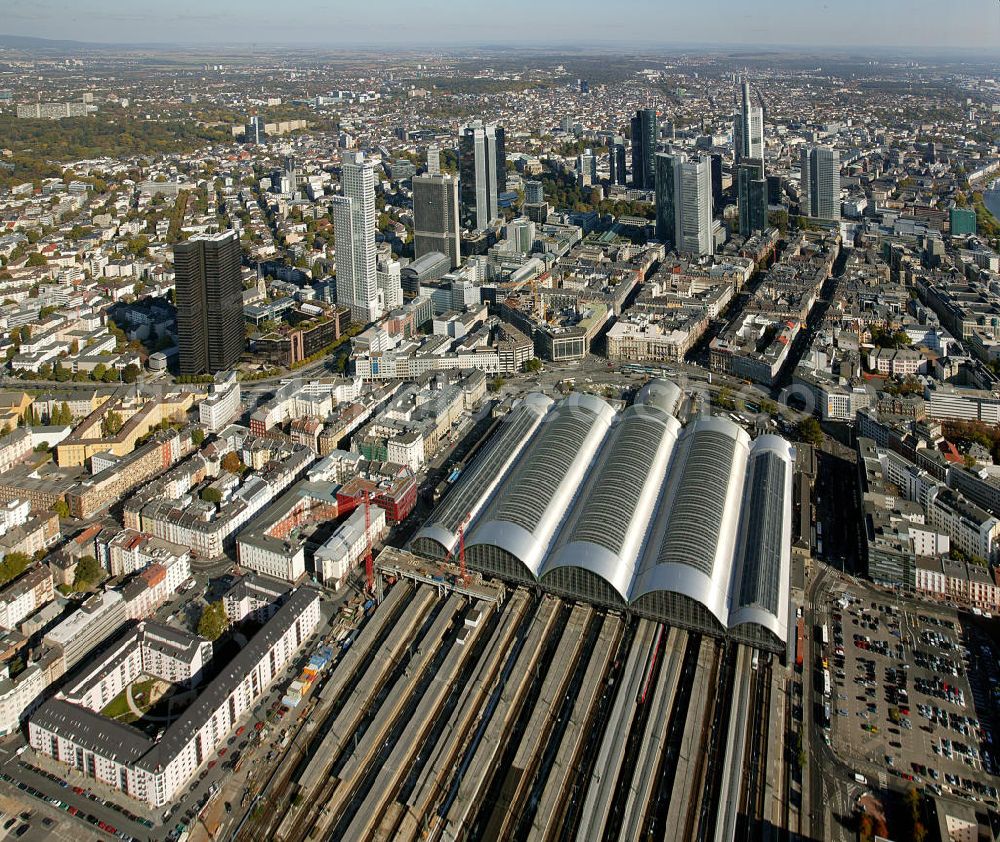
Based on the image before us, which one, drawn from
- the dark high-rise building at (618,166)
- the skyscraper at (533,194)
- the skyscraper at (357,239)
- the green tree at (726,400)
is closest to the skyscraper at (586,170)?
the dark high-rise building at (618,166)

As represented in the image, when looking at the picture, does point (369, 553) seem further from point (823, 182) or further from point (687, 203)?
point (823, 182)

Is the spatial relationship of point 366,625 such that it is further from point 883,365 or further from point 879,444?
point 883,365

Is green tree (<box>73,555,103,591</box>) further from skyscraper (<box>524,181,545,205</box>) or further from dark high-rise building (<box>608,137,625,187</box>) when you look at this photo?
dark high-rise building (<box>608,137,625,187</box>)

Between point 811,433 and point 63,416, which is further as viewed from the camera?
point 63,416

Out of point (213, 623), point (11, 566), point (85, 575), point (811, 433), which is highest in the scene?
point (811, 433)

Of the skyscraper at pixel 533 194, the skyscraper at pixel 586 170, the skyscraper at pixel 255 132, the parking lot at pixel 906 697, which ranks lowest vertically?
the parking lot at pixel 906 697

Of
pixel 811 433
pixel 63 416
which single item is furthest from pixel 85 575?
pixel 811 433

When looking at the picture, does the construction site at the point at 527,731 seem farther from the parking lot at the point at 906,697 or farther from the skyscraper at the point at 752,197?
the skyscraper at the point at 752,197
